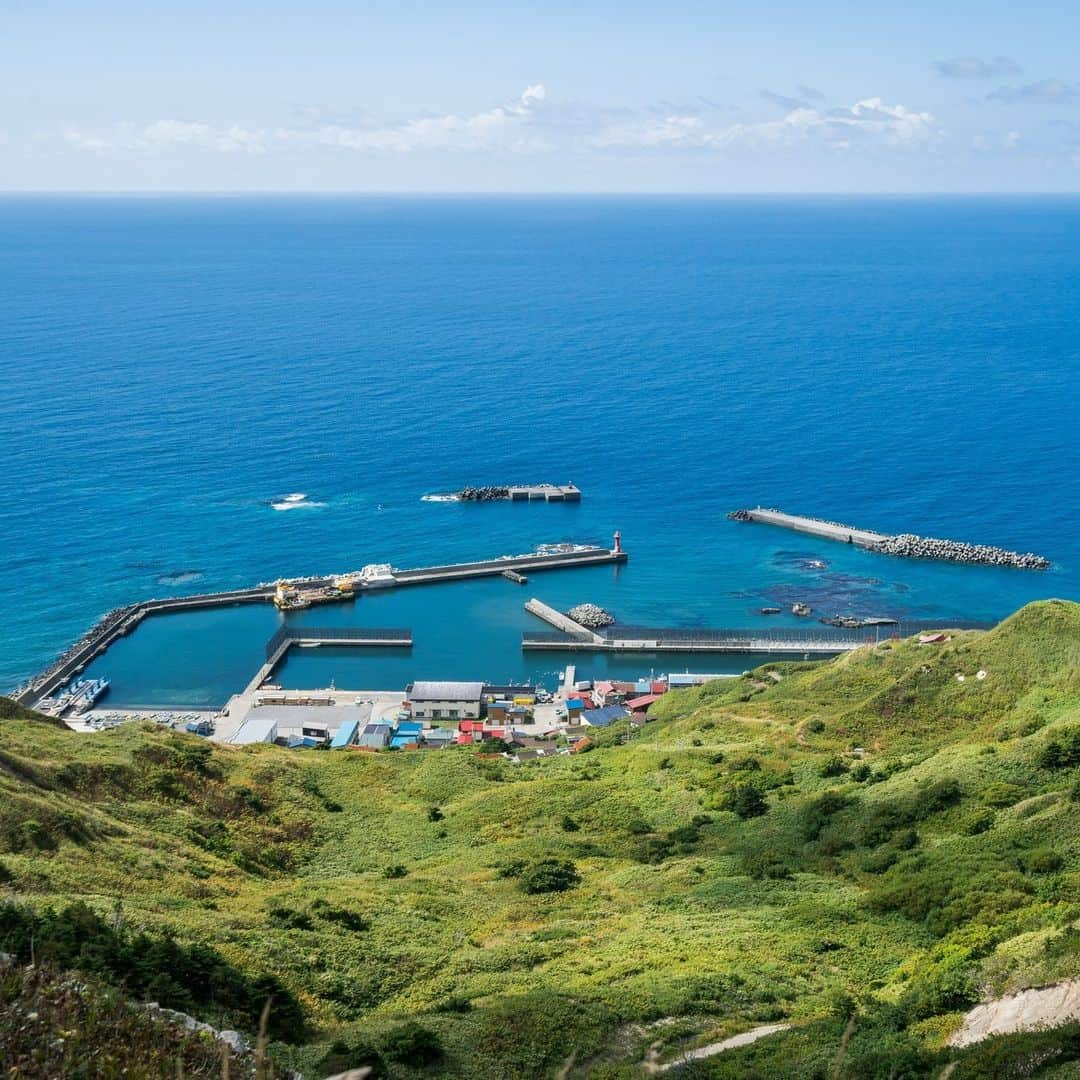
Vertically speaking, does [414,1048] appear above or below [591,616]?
above

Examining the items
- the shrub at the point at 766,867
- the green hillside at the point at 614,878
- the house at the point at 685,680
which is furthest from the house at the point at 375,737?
the shrub at the point at 766,867

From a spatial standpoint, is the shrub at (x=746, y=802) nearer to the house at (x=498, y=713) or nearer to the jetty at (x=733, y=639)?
the house at (x=498, y=713)

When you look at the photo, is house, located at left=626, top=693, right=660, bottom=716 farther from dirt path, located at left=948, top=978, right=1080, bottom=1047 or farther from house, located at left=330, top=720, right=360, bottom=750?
dirt path, located at left=948, top=978, right=1080, bottom=1047

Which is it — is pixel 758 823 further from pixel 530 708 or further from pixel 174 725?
pixel 174 725

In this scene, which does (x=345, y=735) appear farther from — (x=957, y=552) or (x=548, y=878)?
(x=957, y=552)

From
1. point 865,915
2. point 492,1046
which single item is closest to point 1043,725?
point 865,915

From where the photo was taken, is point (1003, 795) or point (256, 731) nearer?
point (1003, 795)

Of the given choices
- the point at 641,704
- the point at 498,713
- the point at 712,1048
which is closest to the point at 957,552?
the point at 641,704
